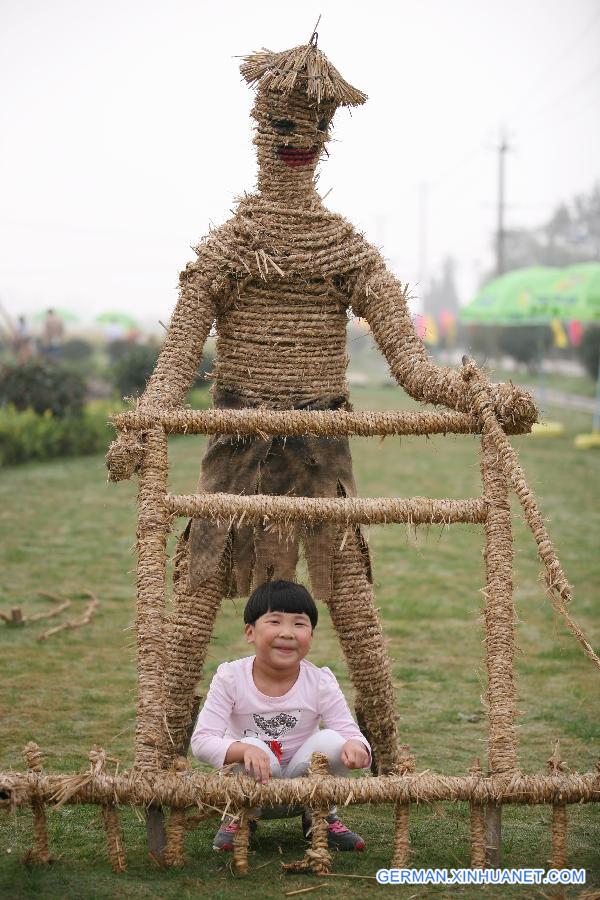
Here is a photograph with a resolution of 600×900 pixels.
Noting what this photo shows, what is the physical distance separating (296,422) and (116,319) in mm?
33107

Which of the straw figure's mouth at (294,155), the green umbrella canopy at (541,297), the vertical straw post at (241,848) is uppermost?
the green umbrella canopy at (541,297)

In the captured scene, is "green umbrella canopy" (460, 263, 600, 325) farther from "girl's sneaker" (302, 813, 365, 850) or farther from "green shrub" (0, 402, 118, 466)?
"girl's sneaker" (302, 813, 365, 850)

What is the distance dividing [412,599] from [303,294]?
3.52 meters

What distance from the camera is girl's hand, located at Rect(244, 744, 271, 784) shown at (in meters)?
2.93

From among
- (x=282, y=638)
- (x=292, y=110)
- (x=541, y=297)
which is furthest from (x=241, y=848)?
(x=541, y=297)

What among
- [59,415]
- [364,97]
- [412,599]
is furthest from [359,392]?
[364,97]

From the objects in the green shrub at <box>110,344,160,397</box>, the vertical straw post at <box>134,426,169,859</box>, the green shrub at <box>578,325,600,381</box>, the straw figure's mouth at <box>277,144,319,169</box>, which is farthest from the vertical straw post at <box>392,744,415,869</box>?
the green shrub at <box>578,325,600,381</box>

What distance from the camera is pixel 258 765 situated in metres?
2.94

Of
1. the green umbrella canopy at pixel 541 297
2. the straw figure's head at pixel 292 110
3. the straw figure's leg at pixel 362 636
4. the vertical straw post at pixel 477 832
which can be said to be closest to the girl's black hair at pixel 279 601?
the straw figure's leg at pixel 362 636

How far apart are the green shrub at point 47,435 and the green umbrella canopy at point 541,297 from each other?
654 centimetres

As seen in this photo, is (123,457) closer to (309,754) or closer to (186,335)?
(186,335)

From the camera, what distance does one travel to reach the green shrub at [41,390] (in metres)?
14.9

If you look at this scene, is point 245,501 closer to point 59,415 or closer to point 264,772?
point 264,772

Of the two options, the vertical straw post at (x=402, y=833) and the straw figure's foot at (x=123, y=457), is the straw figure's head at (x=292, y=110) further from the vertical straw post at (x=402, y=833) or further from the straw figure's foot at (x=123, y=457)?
the vertical straw post at (x=402, y=833)
